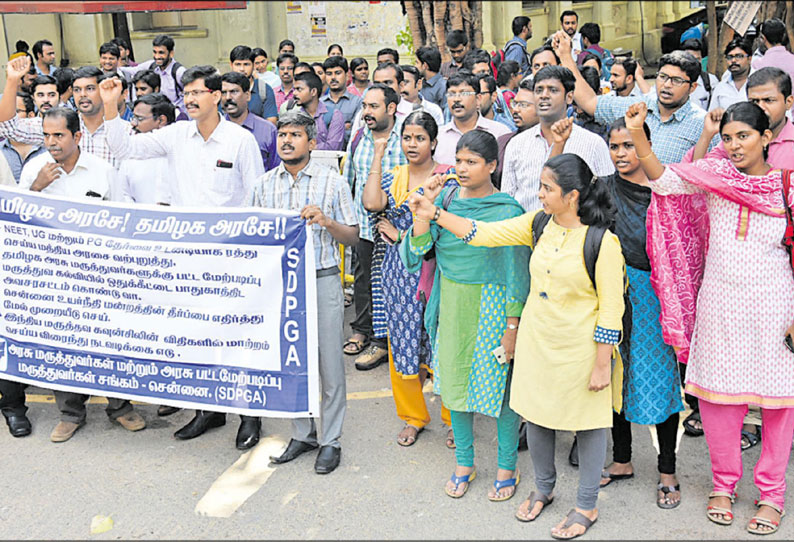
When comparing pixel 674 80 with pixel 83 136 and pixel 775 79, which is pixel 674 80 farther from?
pixel 83 136

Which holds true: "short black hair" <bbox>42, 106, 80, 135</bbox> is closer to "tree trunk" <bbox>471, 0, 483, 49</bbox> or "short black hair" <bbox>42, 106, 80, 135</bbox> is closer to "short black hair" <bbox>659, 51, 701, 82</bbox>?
"short black hair" <bbox>659, 51, 701, 82</bbox>

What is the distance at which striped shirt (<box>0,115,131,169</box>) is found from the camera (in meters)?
6.26

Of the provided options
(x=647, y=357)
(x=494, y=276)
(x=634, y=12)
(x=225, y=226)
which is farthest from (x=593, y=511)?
(x=634, y=12)

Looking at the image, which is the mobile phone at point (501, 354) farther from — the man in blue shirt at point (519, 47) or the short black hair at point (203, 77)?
the man in blue shirt at point (519, 47)

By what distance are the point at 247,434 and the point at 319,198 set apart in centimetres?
148

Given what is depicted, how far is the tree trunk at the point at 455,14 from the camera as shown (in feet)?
44.8

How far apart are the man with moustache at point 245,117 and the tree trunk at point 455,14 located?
708cm

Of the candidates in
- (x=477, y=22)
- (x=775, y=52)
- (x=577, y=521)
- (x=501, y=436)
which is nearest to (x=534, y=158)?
(x=501, y=436)

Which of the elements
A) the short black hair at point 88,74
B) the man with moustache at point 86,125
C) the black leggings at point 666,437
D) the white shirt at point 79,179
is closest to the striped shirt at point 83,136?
the man with moustache at point 86,125

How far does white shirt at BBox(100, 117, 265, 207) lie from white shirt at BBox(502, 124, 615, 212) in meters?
1.54

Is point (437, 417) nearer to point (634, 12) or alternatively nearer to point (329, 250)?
point (329, 250)

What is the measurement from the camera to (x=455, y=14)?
13.7 meters

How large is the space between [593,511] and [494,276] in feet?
4.00

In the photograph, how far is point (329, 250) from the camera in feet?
16.2
